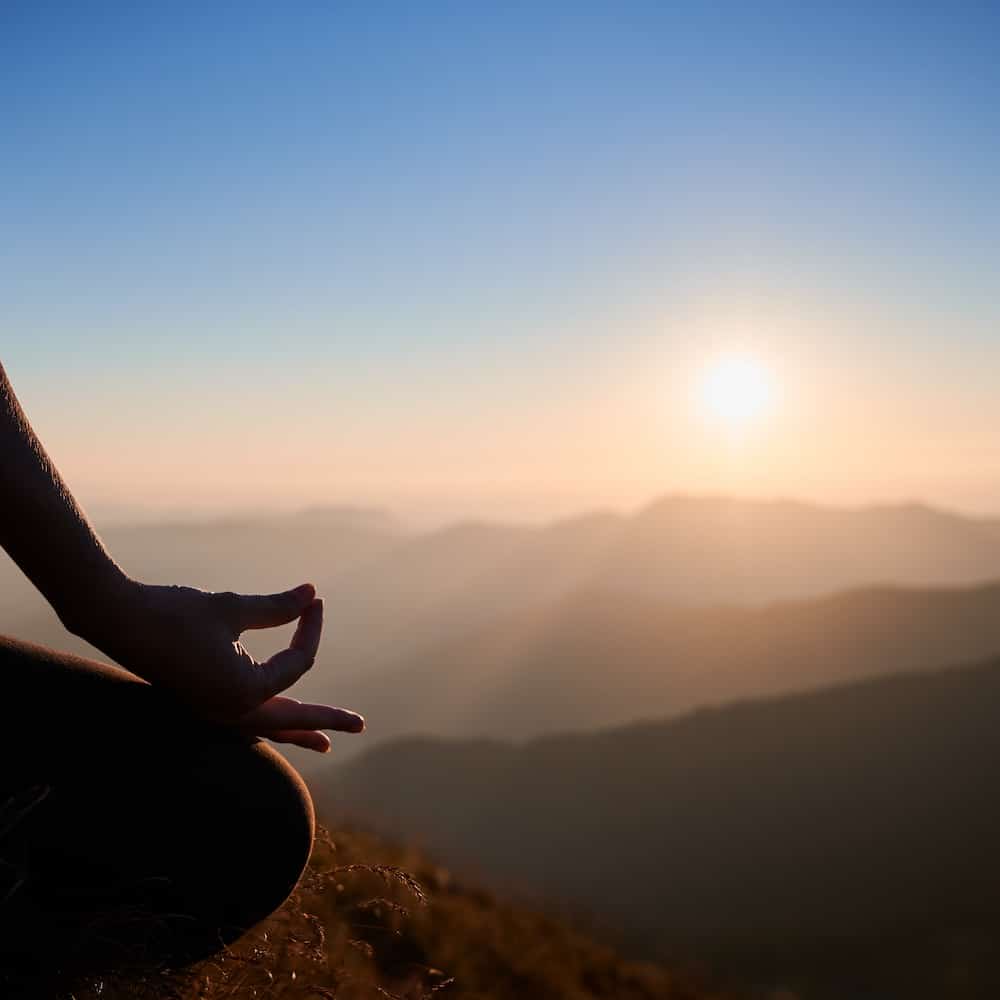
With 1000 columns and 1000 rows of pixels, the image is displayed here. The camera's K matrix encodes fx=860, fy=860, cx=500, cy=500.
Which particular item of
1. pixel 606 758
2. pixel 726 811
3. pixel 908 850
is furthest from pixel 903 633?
pixel 908 850

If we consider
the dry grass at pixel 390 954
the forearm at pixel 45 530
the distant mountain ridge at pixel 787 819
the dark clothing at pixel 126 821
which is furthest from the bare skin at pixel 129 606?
the distant mountain ridge at pixel 787 819

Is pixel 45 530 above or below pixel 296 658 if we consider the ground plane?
above

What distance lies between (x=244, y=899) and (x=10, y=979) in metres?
0.62

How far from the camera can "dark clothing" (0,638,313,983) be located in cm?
215

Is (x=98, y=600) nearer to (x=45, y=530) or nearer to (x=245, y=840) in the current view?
(x=45, y=530)

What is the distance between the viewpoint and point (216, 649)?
2.18m

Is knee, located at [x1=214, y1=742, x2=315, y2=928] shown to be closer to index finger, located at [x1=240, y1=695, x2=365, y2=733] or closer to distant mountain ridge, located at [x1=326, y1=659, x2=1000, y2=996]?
index finger, located at [x1=240, y1=695, x2=365, y2=733]

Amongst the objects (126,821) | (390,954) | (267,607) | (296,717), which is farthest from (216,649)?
(390,954)

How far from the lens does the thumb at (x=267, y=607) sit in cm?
228

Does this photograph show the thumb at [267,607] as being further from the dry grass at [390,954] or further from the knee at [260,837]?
the dry grass at [390,954]

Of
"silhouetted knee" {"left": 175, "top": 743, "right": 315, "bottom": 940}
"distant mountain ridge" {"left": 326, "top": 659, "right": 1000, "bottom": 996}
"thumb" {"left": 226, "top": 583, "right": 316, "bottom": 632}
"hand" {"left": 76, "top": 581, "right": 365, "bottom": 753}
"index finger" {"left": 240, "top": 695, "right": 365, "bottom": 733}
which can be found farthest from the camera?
"distant mountain ridge" {"left": 326, "top": 659, "right": 1000, "bottom": 996}

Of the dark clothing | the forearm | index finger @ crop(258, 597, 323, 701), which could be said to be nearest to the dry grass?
the dark clothing

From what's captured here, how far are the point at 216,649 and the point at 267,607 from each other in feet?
0.71

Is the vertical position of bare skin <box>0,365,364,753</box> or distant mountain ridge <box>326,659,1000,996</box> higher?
bare skin <box>0,365,364,753</box>
